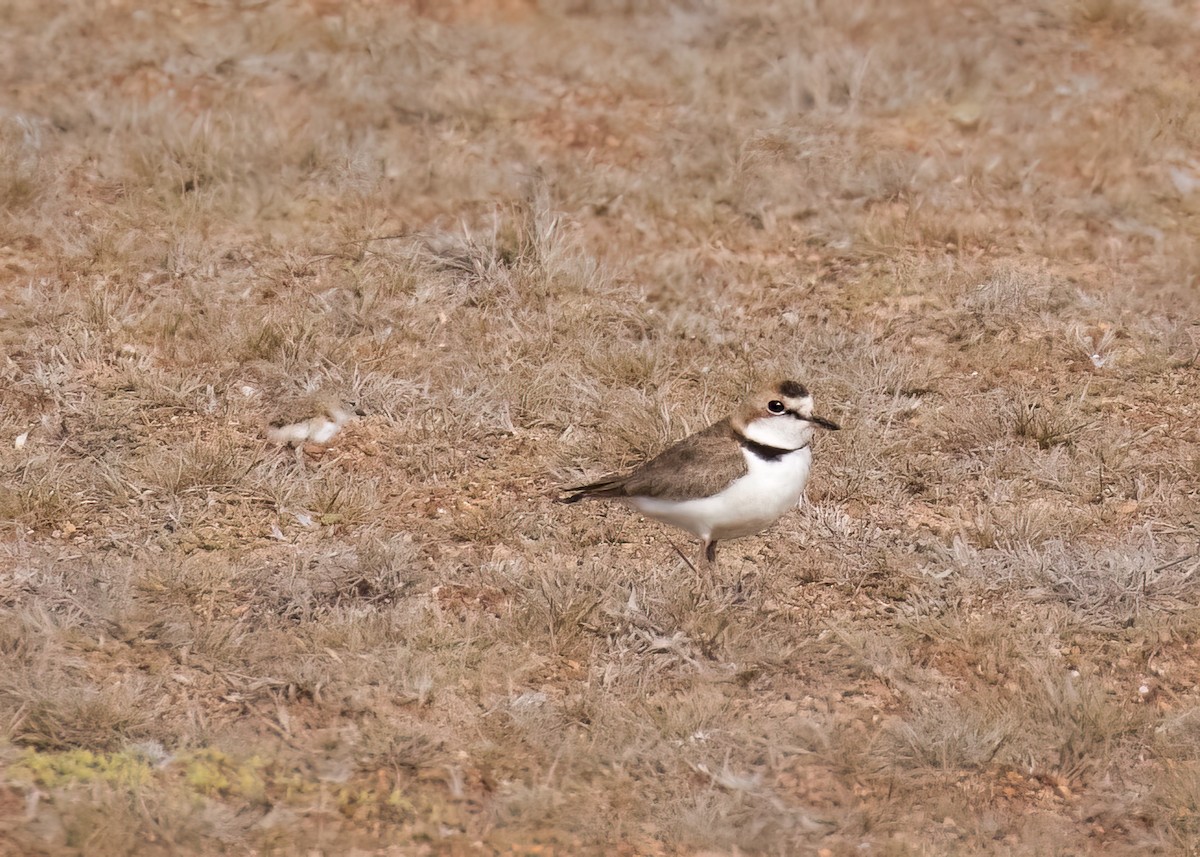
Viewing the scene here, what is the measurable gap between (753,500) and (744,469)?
0.15 metres

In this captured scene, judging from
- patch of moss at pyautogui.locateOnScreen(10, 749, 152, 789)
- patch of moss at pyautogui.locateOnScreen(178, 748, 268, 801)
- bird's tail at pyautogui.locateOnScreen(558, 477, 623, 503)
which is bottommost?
patch of moss at pyautogui.locateOnScreen(178, 748, 268, 801)

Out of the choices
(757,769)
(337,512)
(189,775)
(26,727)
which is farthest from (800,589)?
(26,727)

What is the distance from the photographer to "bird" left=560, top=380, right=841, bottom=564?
5926 mm

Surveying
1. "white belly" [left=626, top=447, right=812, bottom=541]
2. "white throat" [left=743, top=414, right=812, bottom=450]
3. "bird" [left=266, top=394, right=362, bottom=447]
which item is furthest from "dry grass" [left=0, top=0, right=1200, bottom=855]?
"white throat" [left=743, top=414, right=812, bottom=450]

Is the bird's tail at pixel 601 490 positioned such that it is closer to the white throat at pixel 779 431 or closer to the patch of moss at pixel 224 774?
the white throat at pixel 779 431

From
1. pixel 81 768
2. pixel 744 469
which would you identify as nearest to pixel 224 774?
pixel 81 768

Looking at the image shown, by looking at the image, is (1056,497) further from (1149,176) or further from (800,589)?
(1149,176)

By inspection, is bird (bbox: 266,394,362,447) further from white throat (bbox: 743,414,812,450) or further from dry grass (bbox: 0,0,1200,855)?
white throat (bbox: 743,414,812,450)

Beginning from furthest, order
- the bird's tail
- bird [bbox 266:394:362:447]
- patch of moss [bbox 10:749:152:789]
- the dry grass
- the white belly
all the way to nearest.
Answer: bird [bbox 266:394:362:447] → the bird's tail → the white belly → the dry grass → patch of moss [bbox 10:749:152:789]

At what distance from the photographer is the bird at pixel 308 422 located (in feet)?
23.9

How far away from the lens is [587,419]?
7.48 meters

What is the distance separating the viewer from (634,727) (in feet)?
17.4

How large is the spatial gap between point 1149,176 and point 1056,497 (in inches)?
148

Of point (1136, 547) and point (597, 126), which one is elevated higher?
point (597, 126)
